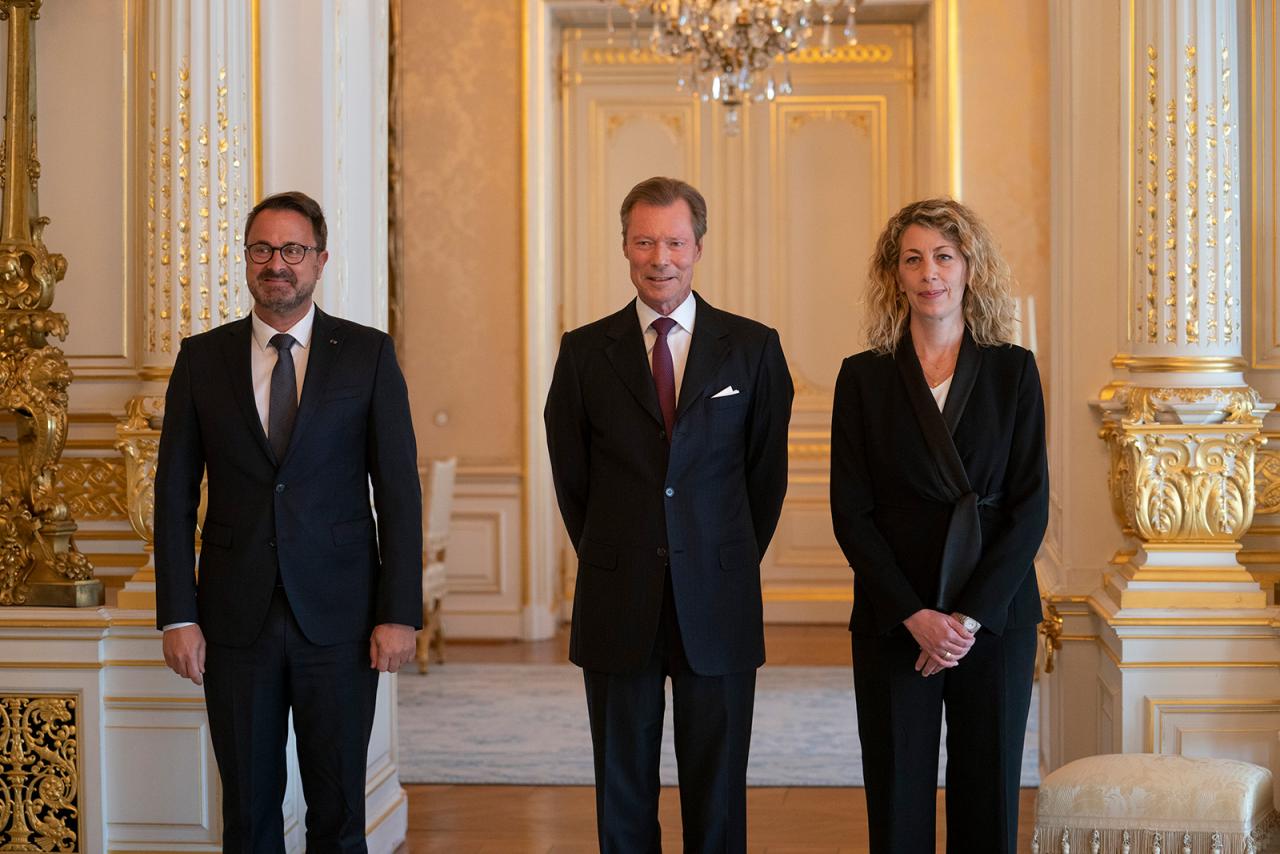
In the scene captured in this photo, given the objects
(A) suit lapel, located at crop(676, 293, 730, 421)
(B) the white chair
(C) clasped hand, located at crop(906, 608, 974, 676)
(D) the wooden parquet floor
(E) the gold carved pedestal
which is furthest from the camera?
(B) the white chair

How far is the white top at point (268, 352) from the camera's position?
317 cm

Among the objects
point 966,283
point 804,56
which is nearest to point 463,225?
point 804,56

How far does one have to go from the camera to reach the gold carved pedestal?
3.83 meters

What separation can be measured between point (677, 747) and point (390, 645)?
632 mm

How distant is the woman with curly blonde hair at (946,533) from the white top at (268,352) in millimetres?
1141

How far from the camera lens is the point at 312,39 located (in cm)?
411

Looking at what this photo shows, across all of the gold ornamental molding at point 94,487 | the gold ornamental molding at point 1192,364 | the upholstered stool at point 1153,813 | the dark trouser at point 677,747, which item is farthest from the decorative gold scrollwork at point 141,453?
the gold ornamental molding at point 1192,364

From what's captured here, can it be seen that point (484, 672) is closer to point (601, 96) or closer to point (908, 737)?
point (601, 96)

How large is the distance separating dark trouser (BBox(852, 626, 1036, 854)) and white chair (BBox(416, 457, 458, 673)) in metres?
4.35

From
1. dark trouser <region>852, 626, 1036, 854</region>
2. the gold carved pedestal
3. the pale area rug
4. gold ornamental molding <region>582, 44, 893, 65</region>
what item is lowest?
the pale area rug

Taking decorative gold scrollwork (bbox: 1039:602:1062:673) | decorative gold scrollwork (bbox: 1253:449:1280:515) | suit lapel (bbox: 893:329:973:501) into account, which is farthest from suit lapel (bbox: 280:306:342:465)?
decorative gold scrollwork (bbox: 1253:449:1280:515)

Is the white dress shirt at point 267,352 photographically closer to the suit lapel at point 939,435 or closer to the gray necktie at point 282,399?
the gray necktie at point 282,399

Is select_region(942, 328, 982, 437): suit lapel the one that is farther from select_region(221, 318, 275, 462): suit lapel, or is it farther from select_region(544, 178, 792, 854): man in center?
select_region(221, 318, 275, 462): suit lapel

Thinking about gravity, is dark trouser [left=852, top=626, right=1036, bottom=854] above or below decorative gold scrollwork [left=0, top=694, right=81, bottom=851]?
above
